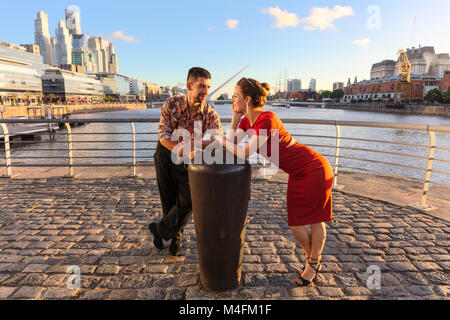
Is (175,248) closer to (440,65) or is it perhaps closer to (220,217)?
(220,217)

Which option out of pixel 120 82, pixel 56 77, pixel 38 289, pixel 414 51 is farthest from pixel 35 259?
pixel 414 51

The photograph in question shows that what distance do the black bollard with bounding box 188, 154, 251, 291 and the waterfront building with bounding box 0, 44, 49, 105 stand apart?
9043cm

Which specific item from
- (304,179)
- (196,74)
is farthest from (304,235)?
(196,74)

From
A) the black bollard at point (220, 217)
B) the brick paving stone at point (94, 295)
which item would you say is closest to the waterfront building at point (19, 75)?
the brick paving stone at point (94, 295)

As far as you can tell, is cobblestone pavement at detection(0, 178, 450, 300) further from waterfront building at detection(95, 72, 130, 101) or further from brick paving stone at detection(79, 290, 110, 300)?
waterfront building at detection(95, 72, 130, 101)

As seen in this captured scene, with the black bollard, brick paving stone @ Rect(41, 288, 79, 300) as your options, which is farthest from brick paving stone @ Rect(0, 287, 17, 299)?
the black bollard

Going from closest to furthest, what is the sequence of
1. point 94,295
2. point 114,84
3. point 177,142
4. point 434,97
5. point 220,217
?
point 220,217 < point 94,295 < point 177,142 < point 434,97 < point 114,84

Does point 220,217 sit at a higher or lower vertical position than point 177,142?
lower

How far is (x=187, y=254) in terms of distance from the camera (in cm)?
314

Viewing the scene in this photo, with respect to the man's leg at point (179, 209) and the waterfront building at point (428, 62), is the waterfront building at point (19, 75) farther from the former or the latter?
the waterfront building at point (428, 62)

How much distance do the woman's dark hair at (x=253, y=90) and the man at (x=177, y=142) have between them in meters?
0.43

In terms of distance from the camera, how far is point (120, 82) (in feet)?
562

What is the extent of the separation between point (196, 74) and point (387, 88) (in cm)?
15240

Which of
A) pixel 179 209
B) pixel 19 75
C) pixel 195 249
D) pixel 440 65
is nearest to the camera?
pixel 179 209
